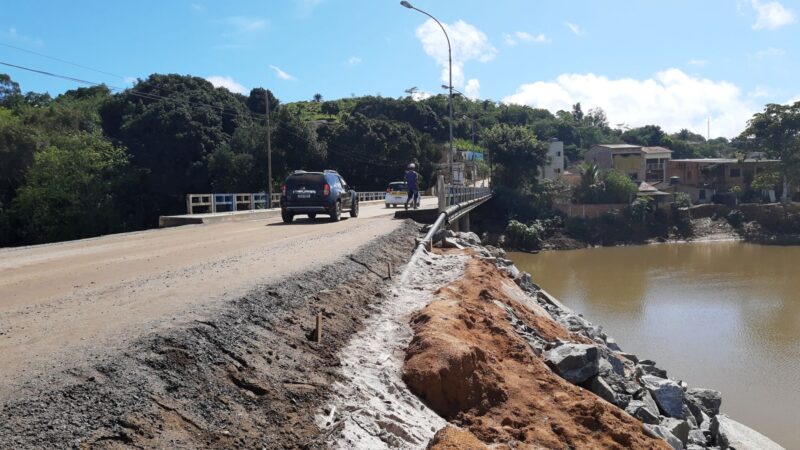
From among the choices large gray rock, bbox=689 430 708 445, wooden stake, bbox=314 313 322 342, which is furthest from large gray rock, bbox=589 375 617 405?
wooden stake, bbox=314 313 322 342

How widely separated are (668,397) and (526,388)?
4382mm

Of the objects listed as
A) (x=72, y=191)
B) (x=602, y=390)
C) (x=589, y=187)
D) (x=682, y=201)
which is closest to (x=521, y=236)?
(x=589, y=187)

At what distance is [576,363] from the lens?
309 inches

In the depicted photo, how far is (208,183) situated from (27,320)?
161 feet

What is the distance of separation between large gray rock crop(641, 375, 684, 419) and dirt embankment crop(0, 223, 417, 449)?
5.53 metres

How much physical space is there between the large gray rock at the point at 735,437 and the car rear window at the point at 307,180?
43.1ft

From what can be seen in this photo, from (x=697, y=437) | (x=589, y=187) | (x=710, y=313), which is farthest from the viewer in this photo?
(x=589, y=187)

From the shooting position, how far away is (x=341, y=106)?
12669 cm

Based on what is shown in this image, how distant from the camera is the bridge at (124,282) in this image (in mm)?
5109

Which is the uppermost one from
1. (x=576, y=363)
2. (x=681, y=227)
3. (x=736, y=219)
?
(x=576, y=363)

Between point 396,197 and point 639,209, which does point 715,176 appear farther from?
point 396,197

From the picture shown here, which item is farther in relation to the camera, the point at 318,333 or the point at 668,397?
the point at 668,397

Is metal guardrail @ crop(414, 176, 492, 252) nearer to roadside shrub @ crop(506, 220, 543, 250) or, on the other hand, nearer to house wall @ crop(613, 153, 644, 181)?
roadside shrub @ crop(506, 220, 543, 250)

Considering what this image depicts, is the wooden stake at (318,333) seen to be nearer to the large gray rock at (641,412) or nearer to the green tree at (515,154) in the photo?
the large gray rock at (641,412)
